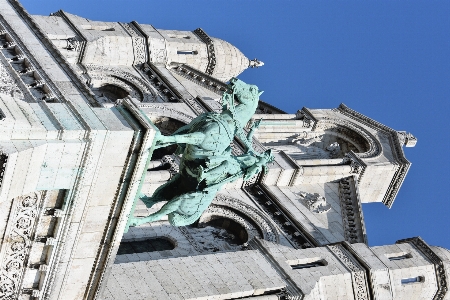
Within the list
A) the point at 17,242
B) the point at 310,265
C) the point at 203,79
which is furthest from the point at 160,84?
the point at 17,242

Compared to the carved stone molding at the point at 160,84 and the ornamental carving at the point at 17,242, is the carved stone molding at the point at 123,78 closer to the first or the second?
the carved stone molding at the point at 160,84

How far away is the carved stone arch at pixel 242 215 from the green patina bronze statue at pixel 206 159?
9.31 meters

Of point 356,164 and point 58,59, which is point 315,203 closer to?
point 356,164

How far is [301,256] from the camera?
25.9m

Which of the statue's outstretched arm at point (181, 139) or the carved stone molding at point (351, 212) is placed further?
the carved stone molding at point (351, 212)

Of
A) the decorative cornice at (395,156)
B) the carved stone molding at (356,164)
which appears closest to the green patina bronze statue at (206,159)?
the carved stone molding at (356,164)

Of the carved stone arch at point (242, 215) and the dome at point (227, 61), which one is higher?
the dome at point (227, 61)

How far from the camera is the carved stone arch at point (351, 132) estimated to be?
34938mm

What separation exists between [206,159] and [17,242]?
426cm

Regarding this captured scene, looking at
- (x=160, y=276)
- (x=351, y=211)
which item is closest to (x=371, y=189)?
(x=351, y=211)

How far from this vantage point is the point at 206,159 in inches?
677

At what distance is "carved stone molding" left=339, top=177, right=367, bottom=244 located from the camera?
29.6m

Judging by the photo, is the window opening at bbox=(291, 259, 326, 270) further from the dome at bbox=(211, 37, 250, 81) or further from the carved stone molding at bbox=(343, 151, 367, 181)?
the dome at bbox=(211, 37, 250, 81)

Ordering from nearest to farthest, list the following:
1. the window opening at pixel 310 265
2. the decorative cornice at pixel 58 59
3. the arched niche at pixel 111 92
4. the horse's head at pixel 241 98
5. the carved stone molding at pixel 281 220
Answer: the horse's head at pixel 241 98
the window opening at pixel 310 265
the decorative cornice at pixel 58 59
the carved stone molding at pixel 281 220
the arched niche at pixel 111 92
